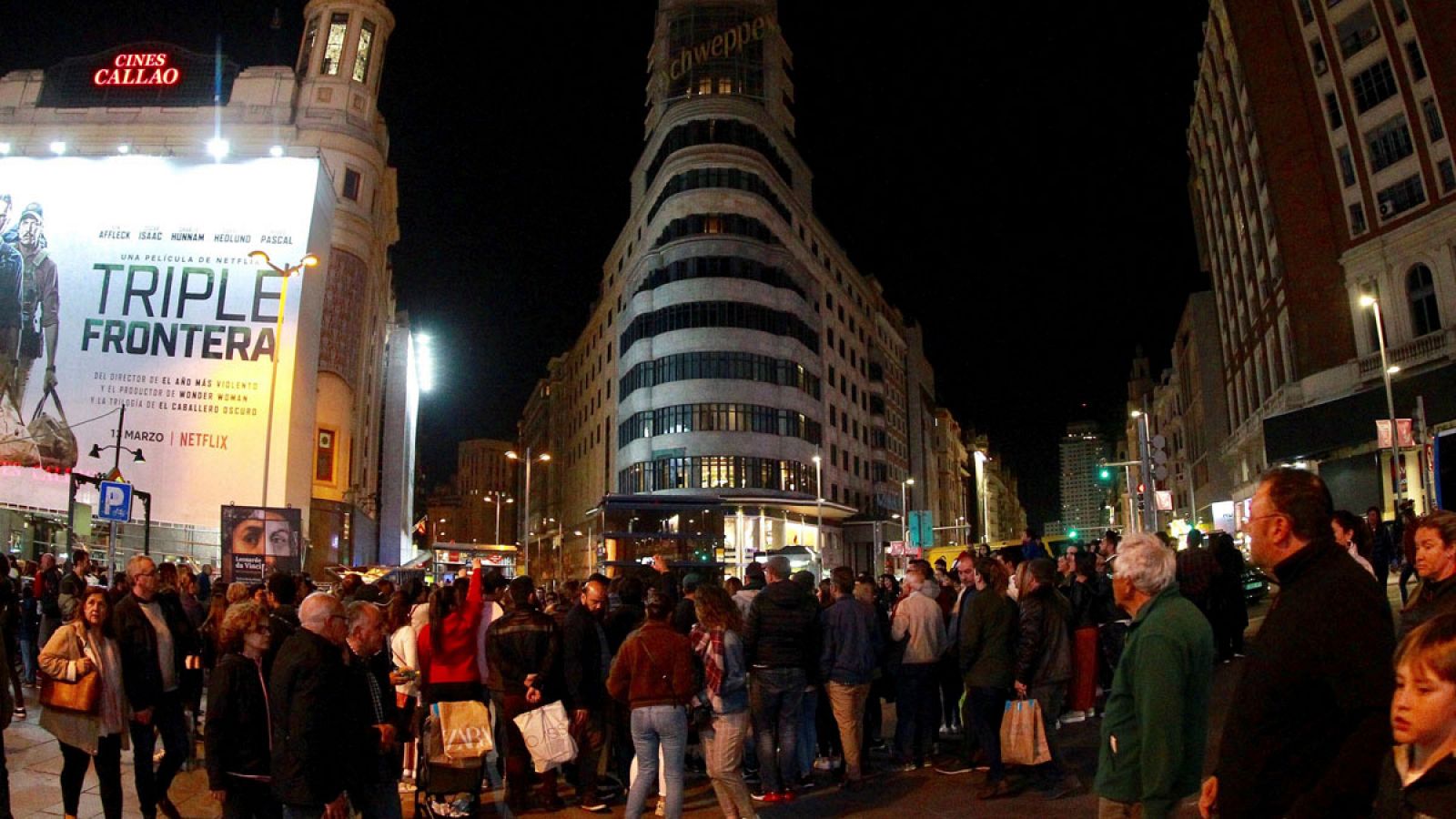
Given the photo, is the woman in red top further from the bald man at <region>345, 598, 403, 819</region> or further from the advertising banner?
the advertising banner

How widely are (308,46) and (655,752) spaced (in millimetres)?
52383

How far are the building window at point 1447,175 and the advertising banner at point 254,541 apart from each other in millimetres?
41100

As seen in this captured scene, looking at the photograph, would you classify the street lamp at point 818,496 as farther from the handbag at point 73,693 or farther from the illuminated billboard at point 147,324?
the handbag at point 73,693

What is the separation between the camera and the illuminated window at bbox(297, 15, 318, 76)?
49.8 m

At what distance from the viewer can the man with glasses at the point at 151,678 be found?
770 cm

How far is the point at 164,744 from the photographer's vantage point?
8.05 meters

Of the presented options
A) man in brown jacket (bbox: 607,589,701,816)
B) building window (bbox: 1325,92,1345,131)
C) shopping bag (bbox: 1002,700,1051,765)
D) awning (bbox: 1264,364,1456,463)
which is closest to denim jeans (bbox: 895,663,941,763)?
shopping bag (bbox: 1002,700,1051,765)

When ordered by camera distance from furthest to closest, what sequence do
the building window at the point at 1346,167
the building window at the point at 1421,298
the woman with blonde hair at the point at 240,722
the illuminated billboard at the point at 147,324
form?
the building window at the point at 1346,167 < the building window at the point at 1421,298 < the illuminated billboard at the point at 147,324 < the woman with blonde hair at the point at 240,722

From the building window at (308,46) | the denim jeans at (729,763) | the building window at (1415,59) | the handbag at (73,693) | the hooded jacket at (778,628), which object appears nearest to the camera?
the handbag at (73,693)

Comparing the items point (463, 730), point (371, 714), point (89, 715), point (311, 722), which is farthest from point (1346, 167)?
point (89, 715)

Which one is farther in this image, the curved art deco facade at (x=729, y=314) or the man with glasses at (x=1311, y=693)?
the curved art deco facade at (x=729, y=314)

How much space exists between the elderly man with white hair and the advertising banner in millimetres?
21786

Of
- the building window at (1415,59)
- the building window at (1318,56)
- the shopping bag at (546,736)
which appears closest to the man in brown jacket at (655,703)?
the shopping bag at (546,736)

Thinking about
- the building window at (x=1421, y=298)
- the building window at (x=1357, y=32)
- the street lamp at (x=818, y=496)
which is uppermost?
the building window at (x=1357, y=32)
